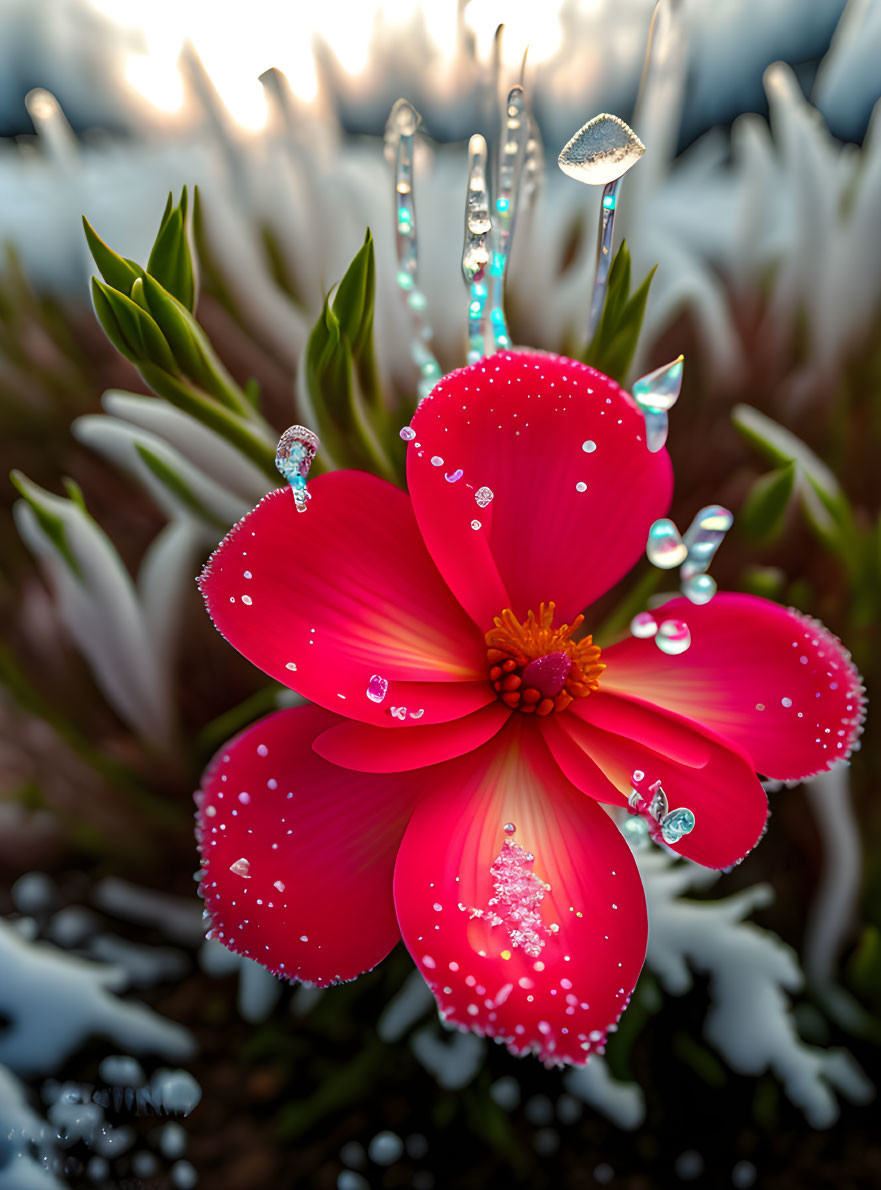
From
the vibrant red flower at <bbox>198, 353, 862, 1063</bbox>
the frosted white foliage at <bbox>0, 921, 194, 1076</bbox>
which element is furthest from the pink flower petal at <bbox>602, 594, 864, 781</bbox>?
the frosted white foliage at <bbox>0, 921, 194, 1076</bbox>

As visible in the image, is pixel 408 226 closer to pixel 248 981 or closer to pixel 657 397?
pixel 657 397

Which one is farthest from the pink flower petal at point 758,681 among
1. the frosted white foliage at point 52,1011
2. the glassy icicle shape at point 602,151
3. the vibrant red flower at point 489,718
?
the frosted white foliage at point 52,1011

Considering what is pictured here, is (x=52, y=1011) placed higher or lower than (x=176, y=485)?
lower

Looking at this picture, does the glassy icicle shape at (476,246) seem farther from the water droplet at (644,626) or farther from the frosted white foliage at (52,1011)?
the frosted white foliage at (52,1011)

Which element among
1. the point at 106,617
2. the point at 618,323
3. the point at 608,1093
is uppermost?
the point at 618,323

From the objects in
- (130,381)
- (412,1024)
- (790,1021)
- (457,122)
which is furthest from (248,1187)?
(457,122)

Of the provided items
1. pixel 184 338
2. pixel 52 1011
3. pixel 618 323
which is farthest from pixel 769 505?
pixel 52 1011

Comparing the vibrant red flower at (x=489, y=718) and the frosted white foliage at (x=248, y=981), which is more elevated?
the vibrant red flower at (x=489, y=718)
